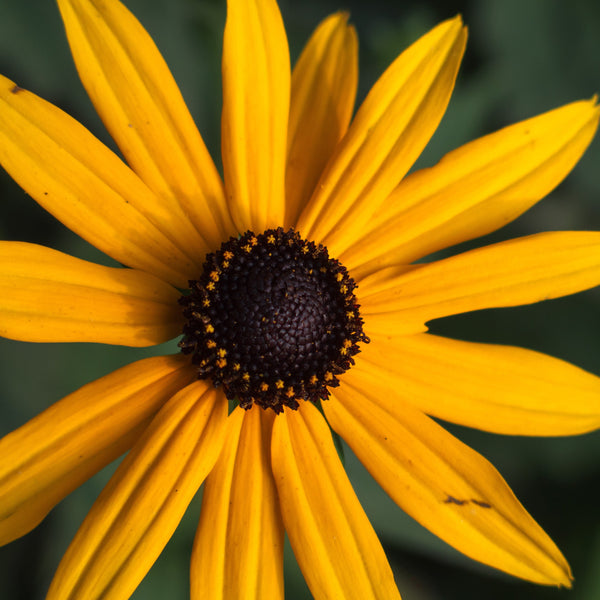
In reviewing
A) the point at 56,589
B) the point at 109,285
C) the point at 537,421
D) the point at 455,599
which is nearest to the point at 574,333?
the point at 455,599

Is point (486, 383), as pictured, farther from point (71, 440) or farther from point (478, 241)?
point (478, 241)

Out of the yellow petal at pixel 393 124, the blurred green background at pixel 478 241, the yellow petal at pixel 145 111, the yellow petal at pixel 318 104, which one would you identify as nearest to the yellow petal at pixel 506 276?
the yellow petal at pixel 393 124

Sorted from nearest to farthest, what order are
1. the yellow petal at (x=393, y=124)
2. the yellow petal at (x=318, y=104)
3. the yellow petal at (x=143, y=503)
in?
the yellow petal at (x=143, y=503) → the yellow petal at (x=393, y=124) → the yellow petal at (x=318, y=104)

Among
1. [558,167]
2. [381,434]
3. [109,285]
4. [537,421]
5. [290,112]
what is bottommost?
[109,285]

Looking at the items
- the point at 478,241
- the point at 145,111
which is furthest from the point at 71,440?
the point at 478,241

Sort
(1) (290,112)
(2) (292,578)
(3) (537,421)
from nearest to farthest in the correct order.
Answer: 1. (3) (537,421)
2. (1) (290,112)
3. (2) (292,578)

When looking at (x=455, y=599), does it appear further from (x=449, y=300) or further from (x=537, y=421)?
(x=449, y=300)

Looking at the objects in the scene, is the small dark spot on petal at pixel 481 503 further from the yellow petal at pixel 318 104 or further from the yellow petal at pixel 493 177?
the yellow petal at pixel 318 104
